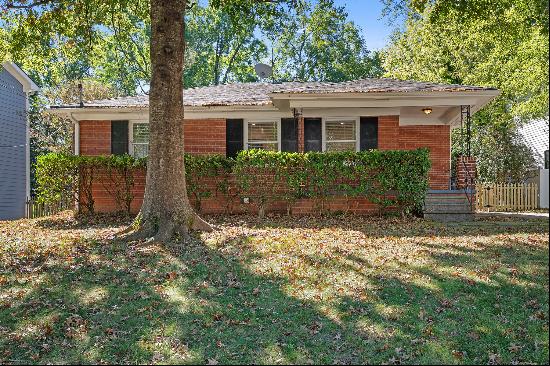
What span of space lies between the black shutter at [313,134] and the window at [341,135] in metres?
0.20

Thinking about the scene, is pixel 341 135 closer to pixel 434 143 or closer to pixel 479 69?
pixel 434 143

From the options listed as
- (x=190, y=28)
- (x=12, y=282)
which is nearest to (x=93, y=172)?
(x=12, y=282)

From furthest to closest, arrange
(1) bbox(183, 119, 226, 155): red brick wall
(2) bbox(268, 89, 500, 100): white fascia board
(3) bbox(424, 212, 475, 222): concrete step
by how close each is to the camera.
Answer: (1) bbox(183, 119, 226, 155): red brick wall
(2) bbox(268, 89, 500, 100): white fascia board
(3) bbox(424, 212, 475, 222): concrete step

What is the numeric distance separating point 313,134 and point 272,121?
4.16 ft

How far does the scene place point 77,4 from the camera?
12141mm

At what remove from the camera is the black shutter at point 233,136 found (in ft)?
47.2

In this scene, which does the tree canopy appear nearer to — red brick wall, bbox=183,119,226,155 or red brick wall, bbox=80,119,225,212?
red brick wall, bbox=80,119,225,212

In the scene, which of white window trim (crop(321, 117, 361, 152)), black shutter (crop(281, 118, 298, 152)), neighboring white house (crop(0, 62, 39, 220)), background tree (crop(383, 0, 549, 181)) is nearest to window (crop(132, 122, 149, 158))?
black shutter (crop(281, 118, 298, 152))

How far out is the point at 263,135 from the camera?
1446cm

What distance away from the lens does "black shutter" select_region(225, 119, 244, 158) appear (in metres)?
14.4

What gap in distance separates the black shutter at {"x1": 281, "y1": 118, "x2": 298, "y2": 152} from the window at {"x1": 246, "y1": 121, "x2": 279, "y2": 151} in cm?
17

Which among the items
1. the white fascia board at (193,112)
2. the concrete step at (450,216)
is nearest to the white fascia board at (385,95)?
the white fascia board at (193,112)

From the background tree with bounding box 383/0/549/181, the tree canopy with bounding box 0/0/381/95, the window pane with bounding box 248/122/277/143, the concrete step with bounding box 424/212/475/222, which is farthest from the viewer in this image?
the tree canopy with bounding box 0/0/381/95

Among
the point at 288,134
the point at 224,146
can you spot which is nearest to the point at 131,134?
the point at 224,146
